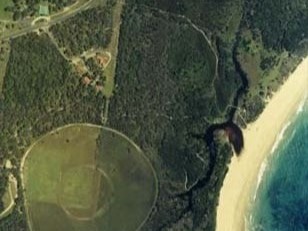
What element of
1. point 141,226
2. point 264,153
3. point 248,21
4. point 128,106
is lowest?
point 141,226

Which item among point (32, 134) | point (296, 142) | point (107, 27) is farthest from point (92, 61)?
point (296, 142)

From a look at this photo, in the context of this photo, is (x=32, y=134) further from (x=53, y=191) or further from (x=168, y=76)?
(x=168, y=76)

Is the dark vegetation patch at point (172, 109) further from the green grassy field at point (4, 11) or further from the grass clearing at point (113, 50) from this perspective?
the green grassy field at point (4, 11)

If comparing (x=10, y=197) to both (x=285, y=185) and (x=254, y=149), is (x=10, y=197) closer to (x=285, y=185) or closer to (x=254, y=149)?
(x=254, y=149)

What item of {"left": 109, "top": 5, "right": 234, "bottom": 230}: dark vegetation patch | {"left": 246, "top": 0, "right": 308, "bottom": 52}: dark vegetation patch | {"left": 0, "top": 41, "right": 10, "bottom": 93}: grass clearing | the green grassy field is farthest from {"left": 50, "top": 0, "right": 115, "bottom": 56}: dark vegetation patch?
{"left": 246, "top": 0, "right": 308, "bottom": 52}: dark vegetation patch

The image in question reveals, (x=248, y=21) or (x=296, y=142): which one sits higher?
(x=248, y=21)

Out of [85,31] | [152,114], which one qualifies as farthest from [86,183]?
[85,31]
